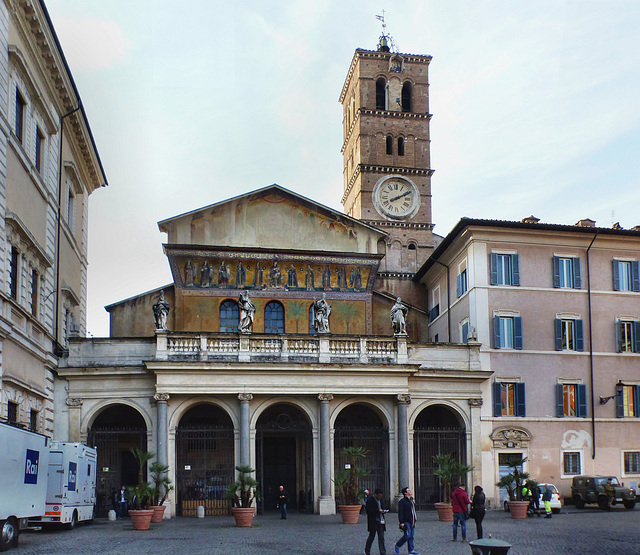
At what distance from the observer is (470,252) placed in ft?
121

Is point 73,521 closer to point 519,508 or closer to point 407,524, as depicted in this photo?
point 407,524

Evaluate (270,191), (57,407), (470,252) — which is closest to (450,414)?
(470,252)

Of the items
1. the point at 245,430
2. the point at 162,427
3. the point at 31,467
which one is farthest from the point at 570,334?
the point at 31,467

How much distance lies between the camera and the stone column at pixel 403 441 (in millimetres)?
33625

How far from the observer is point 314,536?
2405 centimetres

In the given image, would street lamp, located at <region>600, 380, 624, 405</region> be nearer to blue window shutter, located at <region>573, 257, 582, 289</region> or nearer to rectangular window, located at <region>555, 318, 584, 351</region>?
rectangular window, located at <region>555, 318, 584, 351</region>

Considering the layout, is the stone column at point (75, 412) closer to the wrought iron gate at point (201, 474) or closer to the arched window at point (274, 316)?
the wrought iron gate at point (201, 474)

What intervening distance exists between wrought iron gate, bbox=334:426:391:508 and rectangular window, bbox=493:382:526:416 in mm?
4736

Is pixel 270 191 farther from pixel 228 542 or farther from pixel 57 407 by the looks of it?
pixel 228 542

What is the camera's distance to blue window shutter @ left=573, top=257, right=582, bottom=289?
37.5 m

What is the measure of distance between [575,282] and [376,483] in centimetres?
1186

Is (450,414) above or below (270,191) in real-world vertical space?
below

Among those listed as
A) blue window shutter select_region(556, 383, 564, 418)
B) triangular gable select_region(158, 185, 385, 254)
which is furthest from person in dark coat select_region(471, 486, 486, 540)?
triangular gable select_region(158, 185, 385, 254)

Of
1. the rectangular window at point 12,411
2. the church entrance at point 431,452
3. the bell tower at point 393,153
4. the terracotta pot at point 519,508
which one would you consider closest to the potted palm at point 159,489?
the rectangular window at point 12,411
